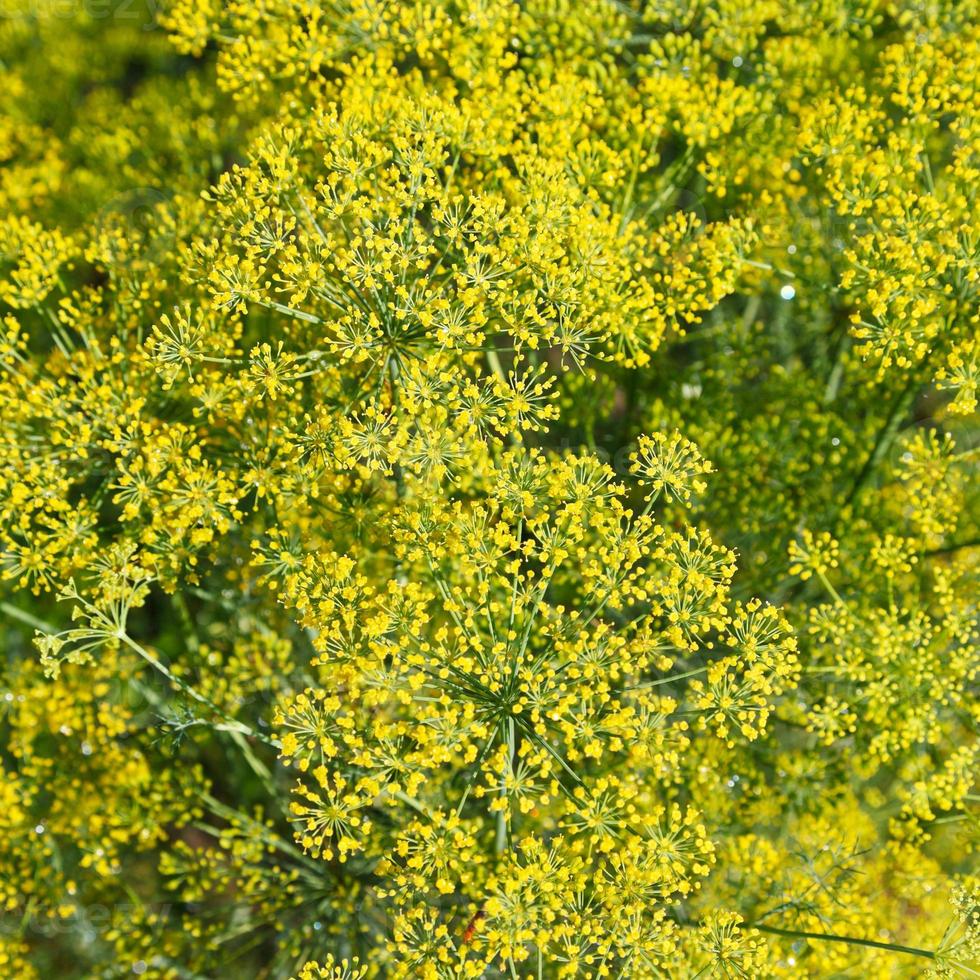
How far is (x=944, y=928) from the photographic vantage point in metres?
5.91

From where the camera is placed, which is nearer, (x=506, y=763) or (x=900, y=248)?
(x=506, y=763)

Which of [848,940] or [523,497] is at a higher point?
[523,497]

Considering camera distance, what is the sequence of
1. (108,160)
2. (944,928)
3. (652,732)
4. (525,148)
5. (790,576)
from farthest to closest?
(108,160) → (790,576) → (944,928) → (525,148) → (652,732)

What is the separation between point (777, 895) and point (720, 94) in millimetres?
5225

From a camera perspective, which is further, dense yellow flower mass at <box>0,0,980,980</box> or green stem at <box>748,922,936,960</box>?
dense yellow flower mass at <box>0,0,980,980</box>

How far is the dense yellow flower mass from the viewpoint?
4570 millimetres

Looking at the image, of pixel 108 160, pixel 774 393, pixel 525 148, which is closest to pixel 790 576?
pixel 774 393

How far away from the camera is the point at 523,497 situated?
15.0 ft

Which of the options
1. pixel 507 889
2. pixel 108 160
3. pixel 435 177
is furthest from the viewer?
pixel 108 160

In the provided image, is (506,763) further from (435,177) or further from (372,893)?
(435,177)

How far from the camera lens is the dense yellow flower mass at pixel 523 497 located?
4570mm

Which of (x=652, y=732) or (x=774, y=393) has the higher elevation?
(x=774, y=393)

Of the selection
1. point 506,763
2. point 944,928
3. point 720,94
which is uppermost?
point 720,94

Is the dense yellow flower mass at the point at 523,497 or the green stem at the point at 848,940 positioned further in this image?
the dense yellow flower mass at the point at 523,497
